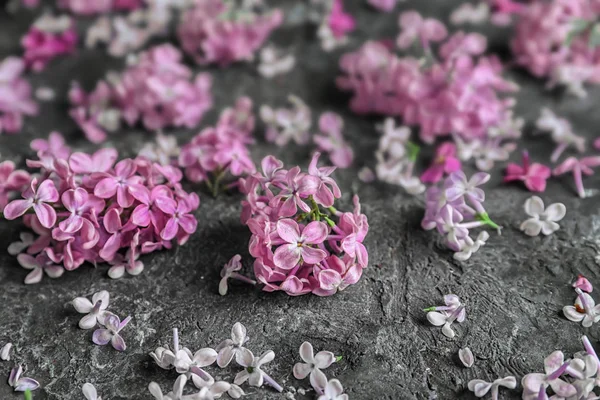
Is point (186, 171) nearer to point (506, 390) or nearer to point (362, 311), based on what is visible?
point (362, 311)

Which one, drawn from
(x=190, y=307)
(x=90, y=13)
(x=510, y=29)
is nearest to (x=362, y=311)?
(x=190, y=307)

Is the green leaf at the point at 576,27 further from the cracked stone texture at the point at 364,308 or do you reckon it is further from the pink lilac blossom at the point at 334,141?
the pink lilac blossom at the point at 334,141

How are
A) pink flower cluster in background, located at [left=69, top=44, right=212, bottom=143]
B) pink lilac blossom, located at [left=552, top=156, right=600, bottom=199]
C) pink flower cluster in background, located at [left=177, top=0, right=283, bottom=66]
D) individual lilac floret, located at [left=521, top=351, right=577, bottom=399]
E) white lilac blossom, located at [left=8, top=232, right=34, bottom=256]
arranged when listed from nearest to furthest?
individual lilac floret, located at [left=521, top=351, right=577, bottom=399] → white lilac blossom, located at [left=8, top=232, right=34, bottom=256] → pink lilac blossom, located at [left=552, top=156, right=600, bottom=199] → pink flower cluster in background, located at [left=69, top=44, right=212, bottom=143] → pink flower cluster in background, located at [left=177, top=0, right=283, bottom=66]

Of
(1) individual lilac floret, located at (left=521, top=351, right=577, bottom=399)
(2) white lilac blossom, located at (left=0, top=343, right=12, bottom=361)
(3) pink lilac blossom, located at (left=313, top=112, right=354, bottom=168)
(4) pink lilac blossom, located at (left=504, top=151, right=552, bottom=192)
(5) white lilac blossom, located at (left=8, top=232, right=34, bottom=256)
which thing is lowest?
(2) white lilac blossom, located at (left=0, top=343, right=12, bottom=361)

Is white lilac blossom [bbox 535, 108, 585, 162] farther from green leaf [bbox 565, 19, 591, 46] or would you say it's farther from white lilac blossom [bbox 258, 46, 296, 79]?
white lilac blossom [bbox 258, 46, 296, 79]

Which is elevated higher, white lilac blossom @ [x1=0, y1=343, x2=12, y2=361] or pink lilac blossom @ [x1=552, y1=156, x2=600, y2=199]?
pink lilac blossom @ [x1=552, y1=156, x2=600, y2=199]

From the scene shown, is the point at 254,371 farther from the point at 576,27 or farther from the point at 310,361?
the point at 576,27

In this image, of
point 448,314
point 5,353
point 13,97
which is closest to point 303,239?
point 448,314

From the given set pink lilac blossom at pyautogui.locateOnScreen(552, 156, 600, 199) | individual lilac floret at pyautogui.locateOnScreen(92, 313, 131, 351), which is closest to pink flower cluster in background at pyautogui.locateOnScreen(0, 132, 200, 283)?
individual lilac floret at pyautogui.locateOnScreen(92, 313, 131, 351)
